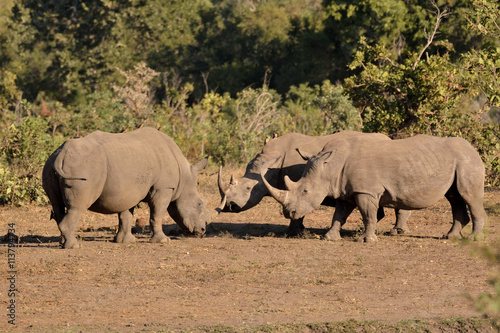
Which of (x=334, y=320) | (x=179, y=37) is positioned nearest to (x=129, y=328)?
(x=334, y=320)

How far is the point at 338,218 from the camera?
12062mm

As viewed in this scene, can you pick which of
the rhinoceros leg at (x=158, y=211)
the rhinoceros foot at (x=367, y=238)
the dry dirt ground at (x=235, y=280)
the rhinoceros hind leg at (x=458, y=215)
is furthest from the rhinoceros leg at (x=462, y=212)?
the rhinoceros leg at (x=158, y=211)

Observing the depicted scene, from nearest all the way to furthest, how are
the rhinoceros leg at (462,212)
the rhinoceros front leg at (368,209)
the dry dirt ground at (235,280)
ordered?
the dry dirt ground at (235,280) < the rhinoceros front leg at (368,209) < the rhinoceros leg at (462,212)

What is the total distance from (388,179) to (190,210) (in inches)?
117

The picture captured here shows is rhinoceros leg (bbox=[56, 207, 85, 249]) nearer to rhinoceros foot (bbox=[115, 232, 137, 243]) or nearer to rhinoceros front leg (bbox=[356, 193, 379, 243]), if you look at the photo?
rhinoceros foot (bbox=[115, 232, 137, 243])

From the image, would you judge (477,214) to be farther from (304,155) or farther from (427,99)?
(427,99)

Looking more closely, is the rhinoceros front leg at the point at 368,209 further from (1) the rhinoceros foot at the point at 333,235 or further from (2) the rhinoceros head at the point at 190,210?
(2) the rhinoceros head at the point at 190,210

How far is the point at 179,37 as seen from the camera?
37500 millimetres

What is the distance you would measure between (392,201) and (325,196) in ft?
3.20

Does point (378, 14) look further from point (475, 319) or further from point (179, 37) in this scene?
point (475, 319)

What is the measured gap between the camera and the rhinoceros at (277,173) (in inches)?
480

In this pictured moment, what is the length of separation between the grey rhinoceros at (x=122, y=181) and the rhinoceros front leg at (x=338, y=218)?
189 cm

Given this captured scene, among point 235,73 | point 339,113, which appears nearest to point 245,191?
point 339,113

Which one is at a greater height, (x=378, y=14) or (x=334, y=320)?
(x=378, y=14)
